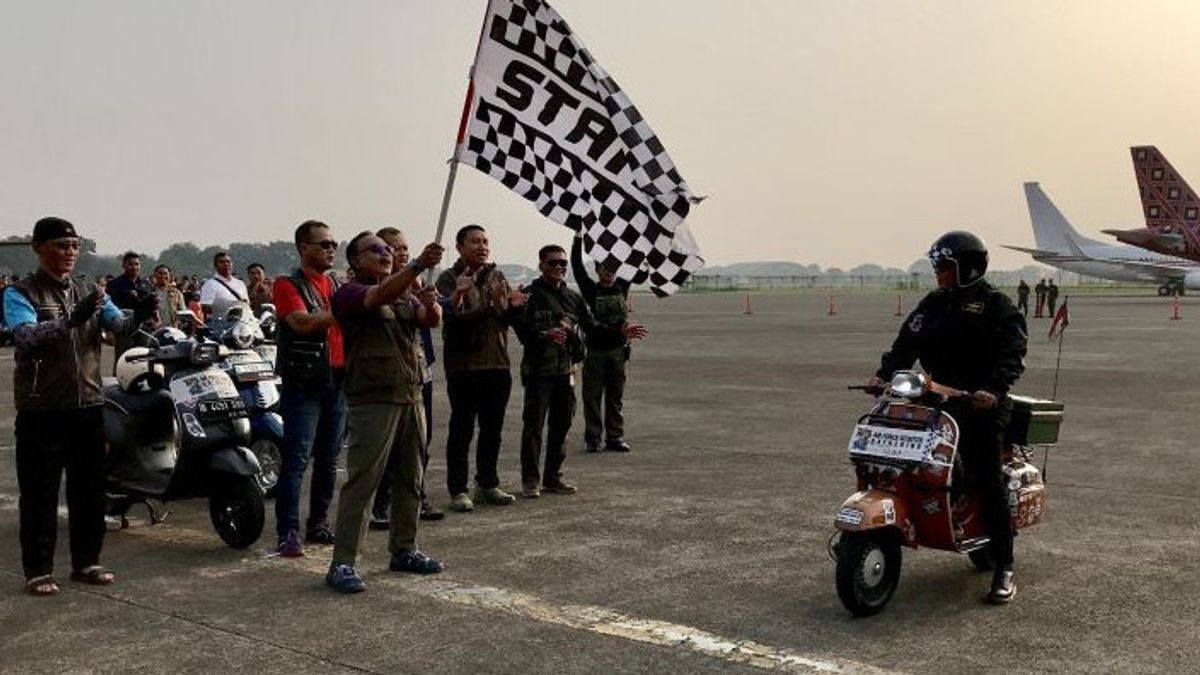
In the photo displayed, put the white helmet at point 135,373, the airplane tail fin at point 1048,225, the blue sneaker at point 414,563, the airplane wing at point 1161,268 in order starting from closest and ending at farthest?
the blue sneaker at point 414,563
the white helmet at point 135,373
the airplane wing at point 1161,268
the airplane tail fin at point 1048,225

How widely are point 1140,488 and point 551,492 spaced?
171 inches

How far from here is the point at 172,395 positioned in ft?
22.9

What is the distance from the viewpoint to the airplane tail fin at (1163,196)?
173 ft

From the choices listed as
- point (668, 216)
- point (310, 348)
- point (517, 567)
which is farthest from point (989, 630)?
point (310, 348)

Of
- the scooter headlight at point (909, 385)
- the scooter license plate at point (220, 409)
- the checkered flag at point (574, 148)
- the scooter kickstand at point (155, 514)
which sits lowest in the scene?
the scooter kickstand at point (155, 514)

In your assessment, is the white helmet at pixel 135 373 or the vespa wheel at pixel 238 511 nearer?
the vespa wheel at pixel 238 511

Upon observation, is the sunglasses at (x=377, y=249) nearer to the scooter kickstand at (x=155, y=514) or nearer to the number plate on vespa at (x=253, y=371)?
the number plate on vespa at (x=253, y=371)

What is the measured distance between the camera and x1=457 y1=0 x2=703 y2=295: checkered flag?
613 centimetres

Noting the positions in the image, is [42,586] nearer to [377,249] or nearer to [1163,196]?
[377,249]

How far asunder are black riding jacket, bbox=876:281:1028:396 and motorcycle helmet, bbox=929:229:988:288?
0.18 feet

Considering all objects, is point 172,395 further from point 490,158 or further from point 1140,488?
point 1140,488

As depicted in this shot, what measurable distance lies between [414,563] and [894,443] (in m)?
2.56

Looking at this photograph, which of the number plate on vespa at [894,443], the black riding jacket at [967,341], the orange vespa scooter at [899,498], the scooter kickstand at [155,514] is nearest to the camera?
the orange vespa scooter at [899,498]

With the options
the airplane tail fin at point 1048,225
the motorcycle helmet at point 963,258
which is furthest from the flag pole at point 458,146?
the airplane tail fin at point 1048,225
